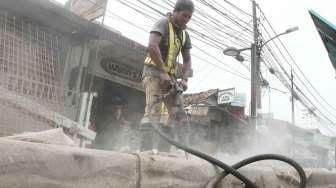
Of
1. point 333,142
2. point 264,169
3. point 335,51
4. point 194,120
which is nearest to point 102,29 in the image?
point 335,51

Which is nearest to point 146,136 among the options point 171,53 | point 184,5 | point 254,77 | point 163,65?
point 163,65

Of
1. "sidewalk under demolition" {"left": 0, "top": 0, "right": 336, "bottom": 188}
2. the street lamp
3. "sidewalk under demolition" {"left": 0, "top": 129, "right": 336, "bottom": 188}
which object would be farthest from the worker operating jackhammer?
the street lamp

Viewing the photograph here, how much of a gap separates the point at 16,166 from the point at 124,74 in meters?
9.39

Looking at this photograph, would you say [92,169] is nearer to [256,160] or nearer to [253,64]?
[256,160]

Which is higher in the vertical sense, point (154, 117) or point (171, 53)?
point (171, 53)

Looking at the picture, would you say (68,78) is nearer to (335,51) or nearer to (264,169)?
(335,51)

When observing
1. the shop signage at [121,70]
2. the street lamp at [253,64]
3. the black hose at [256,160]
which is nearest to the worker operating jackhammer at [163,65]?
the black hose at [256,160]

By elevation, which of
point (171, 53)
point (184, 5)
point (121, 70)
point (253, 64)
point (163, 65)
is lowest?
point (163, 65)

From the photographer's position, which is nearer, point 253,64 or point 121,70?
point 121,70

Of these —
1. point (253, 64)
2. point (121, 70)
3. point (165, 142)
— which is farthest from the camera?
point (253, 64)

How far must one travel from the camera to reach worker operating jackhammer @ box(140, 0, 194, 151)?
3588 millimetres

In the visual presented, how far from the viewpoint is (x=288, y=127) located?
2847 centimetres

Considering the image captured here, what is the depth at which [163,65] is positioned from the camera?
3.64 meters

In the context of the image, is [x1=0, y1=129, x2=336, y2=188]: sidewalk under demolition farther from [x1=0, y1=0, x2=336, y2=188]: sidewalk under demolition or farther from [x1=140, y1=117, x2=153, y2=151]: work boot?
[x1=140, y1=117, x2=153, y2=151]: work boot
